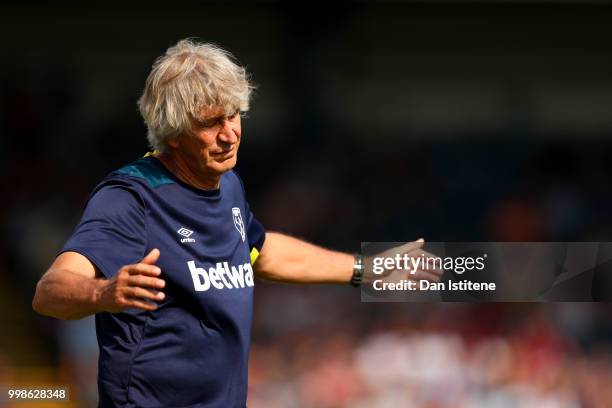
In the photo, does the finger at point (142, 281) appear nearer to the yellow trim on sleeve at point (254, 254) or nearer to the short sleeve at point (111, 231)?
the short sleeve at point (111, 231)

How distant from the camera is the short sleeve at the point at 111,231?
2.55 metres

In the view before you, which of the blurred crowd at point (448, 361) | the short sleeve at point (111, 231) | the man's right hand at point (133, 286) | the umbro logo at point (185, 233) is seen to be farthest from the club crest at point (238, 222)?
the blurred crowd at point (448, 361)

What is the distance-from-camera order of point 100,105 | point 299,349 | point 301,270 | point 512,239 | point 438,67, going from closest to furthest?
point 301,270 → point 299,349 → point 512,239 → point 100,105 → point 438,67

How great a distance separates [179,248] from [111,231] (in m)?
0.25

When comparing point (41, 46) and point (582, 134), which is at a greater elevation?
point (41, 46)

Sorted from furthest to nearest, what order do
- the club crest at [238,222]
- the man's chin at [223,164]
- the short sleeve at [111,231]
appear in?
the club crest at [238,222] → the man's chin at [223,164] → the short sleeve at [111,231]

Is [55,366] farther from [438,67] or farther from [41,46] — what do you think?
[438,67]

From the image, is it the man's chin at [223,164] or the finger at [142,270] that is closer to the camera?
the finger at [142,270]

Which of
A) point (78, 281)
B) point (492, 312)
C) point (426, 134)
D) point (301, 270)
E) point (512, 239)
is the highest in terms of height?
point (426, 134)

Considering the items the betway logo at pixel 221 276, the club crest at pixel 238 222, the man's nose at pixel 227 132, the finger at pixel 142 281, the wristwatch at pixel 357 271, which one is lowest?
the finger at pixel 142 281

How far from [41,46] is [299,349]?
4.09m

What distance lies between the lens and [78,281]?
2.43m

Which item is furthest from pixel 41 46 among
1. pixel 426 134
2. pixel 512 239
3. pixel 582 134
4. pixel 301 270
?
pixel 301 270

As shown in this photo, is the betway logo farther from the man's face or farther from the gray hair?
the gray hair
